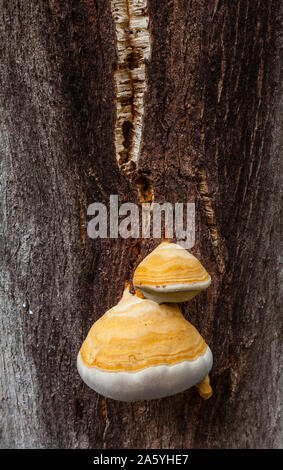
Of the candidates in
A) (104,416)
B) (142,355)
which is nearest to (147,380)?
(142,355)

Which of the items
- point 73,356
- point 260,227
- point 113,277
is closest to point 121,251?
point 113,277

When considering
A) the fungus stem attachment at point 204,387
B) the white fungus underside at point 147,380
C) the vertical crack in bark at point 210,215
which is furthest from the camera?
the vertical crack in bark at point 210,215

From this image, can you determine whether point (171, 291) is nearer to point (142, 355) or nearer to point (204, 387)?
point (142, 355)

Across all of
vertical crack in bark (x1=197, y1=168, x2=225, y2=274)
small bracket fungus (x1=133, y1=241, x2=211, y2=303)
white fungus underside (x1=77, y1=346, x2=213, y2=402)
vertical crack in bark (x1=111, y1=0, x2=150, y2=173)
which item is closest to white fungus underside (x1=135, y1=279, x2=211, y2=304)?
small bracket fungus (x1=133, y1=241, x2=211, y2=303)

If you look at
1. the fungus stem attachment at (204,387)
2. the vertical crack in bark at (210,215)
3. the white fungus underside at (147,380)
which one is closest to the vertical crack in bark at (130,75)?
the vertical crack in bark at (210,215)

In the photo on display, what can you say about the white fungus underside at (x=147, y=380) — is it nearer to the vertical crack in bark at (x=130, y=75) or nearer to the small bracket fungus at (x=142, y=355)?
the small bracket fungus at (x=142, y=355)

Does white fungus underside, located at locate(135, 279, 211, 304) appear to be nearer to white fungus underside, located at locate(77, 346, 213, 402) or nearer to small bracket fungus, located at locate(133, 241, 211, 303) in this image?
small bracket fungus, located at locate(133, 241, 211, 303)
